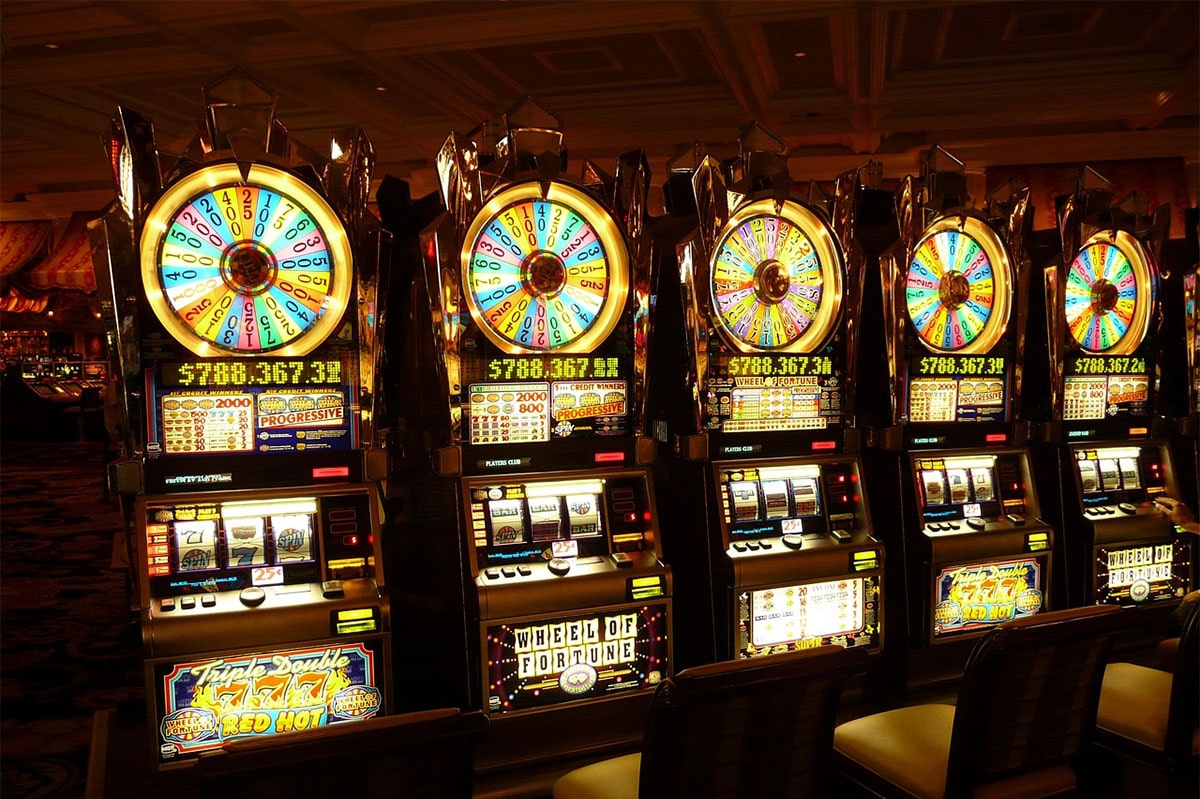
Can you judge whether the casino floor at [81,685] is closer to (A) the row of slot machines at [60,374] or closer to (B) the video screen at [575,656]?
(B) the video screen at [575,656]

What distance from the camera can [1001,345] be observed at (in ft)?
14.8

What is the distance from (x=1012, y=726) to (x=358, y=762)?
1755mm

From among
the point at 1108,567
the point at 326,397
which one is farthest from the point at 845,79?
the point at 326,397

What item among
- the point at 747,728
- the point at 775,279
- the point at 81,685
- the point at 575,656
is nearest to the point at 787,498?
the point at 775,279

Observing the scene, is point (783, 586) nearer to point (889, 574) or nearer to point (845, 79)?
point (889, 574)

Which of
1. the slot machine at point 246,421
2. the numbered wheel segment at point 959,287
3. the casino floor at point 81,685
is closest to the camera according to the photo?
the slot machine at point 246,421

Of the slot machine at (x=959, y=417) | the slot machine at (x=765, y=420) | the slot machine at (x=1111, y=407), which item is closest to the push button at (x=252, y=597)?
the slot machine at (x=765, y=420)

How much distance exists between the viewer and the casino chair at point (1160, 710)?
8.82 ft

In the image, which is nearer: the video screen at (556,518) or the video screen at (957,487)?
the video screen at (556,518)

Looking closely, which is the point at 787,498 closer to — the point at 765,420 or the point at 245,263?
the point at 765,420

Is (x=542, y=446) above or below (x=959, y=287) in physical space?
below

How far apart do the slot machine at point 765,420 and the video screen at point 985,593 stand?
16.8 inches

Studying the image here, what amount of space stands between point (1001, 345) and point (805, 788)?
296cm

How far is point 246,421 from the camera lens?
3066 millimetres
